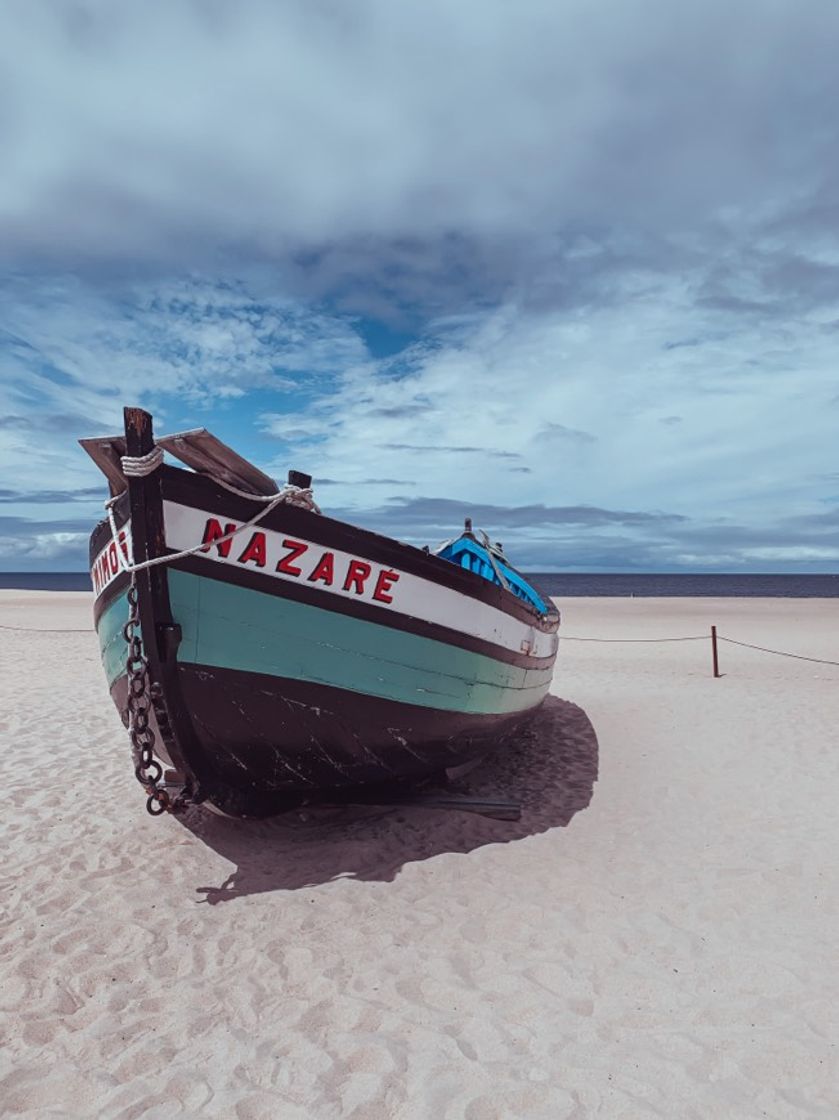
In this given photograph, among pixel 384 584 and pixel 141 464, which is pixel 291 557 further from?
pixel 141 464

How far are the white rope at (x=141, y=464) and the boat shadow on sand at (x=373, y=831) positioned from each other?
273 centimetres

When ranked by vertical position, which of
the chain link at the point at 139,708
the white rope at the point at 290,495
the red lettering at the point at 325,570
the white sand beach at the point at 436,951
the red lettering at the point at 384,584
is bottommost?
the white sand beach at the point at 436,951

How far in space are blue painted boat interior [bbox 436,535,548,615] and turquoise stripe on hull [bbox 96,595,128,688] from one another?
3195mm

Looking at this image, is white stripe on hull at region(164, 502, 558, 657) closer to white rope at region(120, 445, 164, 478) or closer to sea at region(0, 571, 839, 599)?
white rope at region(120, 445, 164, 478)

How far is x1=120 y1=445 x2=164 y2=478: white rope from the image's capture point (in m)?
3.98

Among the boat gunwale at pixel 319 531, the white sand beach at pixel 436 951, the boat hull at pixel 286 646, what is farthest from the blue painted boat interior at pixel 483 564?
the white sand beach at pixel 436 951

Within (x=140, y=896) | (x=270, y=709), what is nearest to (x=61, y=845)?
(x=140, y=896)

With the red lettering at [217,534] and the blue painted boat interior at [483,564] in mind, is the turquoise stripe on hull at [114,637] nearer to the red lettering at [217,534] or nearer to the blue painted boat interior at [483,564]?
the red lettering at [217,534]

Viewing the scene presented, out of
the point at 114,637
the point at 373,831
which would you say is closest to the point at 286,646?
the point at 114,637

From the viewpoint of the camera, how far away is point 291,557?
4.45 metres

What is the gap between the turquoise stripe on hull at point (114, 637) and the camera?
4875 millimetres

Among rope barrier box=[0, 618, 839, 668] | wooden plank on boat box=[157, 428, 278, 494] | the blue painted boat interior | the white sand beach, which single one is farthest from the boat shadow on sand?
rope barrier box=[0, 618, 839, 668]

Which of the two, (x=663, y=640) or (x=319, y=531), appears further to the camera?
(x=663, y=640)

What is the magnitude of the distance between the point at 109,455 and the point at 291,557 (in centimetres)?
132
